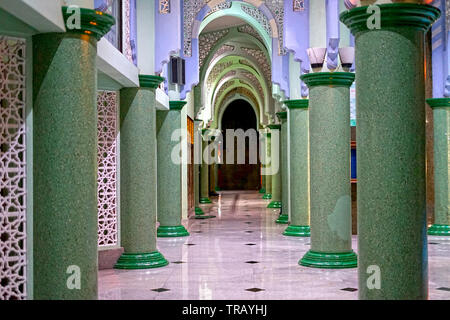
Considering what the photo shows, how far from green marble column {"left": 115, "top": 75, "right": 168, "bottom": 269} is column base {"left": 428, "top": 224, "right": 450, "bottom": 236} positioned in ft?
Answer: 15.8

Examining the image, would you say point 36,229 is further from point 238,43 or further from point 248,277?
point 238,43

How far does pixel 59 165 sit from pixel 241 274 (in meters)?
2.88

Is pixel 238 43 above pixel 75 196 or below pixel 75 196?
above

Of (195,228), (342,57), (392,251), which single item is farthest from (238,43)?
(392,251)

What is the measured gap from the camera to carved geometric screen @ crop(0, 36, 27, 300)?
3.87 metres

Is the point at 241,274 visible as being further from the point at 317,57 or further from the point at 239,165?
the point at 239,165

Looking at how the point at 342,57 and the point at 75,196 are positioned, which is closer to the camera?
the point at 75,196

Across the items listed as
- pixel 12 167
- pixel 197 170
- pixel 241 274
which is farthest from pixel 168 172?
pixel 12 167

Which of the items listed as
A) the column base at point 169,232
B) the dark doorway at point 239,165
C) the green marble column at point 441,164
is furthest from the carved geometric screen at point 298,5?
the dark doorway at point 239,165

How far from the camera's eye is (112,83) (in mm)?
6324

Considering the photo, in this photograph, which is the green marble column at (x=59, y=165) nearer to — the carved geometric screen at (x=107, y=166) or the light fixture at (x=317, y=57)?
the carved geometric screen at (x=107, y=166)

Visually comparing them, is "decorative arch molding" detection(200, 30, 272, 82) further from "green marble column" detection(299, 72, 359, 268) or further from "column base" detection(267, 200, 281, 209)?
"green marble column" detection(299, 72, 359, 268)

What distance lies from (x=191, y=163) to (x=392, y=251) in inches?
423

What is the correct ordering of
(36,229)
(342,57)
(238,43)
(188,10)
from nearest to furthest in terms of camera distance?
(36,229) < (342,57) < (188,10) < (238,43)
